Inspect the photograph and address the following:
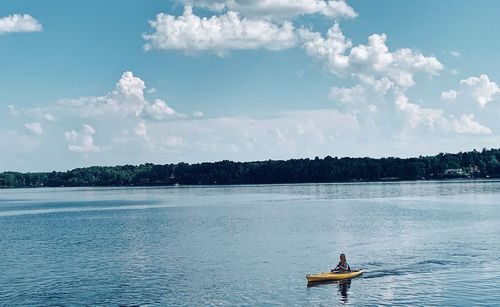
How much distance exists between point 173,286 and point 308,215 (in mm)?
68123

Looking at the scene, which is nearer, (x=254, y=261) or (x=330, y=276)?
(x=330, y=276)

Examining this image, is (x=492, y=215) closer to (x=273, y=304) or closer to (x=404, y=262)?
(x=404, y=262)

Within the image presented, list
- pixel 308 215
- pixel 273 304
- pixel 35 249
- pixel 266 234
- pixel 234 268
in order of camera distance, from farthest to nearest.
Answer: pixel 308 215
pixel 266 234
pixel 35 249
pixel 234 268
pixel 273 304

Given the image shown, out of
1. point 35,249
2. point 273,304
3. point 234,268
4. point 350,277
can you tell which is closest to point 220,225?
point 35,249

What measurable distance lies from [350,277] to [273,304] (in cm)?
1070

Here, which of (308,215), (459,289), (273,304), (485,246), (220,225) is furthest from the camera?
(308,215)

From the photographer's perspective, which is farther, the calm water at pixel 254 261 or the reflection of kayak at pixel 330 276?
the reflection of kayak at pixel 330 276

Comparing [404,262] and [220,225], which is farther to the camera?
[220,225]

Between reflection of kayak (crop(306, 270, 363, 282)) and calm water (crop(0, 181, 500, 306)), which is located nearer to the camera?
calm water (crop(0, 181, 500, 306))

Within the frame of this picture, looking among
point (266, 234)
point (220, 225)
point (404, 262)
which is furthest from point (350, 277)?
point (220, 225)

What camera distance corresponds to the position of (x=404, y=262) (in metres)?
56.2

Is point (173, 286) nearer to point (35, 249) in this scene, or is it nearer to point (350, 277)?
point (350, 277)

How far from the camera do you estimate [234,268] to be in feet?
183

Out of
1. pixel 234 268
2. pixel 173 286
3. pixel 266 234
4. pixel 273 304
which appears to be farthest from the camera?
pixel 266 234
